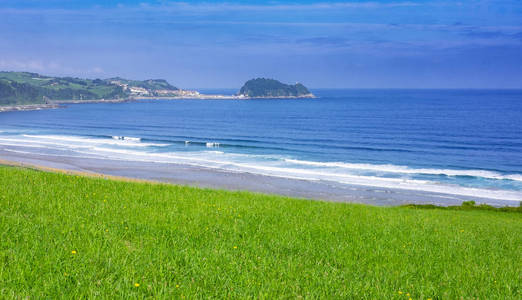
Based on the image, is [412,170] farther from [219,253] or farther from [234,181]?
[219,253]

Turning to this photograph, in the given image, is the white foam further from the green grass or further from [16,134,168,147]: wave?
the green grass

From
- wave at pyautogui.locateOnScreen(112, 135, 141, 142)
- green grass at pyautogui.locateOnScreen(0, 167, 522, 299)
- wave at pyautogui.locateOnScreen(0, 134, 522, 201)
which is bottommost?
wave at pyautogui.locateOnScreen(0, 134, 522, 201)

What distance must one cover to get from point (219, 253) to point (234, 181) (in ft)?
110

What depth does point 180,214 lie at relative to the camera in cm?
968

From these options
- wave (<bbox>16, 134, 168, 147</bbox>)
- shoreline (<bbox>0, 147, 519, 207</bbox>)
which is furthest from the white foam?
shoreline (<bbox>0, 147, 519, 207</bbox>)

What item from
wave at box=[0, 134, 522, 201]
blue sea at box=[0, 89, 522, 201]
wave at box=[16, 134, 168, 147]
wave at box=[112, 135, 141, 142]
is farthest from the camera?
wave at box=[112, 135, 141, 142]

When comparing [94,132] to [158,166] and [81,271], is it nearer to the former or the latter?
[158,166]

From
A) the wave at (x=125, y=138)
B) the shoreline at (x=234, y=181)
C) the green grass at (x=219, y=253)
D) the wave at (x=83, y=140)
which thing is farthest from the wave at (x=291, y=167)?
the green grass at (x=219, y=253)

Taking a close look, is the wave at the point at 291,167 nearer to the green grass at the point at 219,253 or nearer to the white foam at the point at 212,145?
the white foam at the point at 212,145

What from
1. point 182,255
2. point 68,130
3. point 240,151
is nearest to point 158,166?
point 240,151

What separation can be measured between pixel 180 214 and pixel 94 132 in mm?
82757

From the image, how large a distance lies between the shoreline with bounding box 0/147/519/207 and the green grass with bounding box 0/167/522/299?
21975 mm

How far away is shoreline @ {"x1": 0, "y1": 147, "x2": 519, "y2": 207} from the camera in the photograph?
114ft

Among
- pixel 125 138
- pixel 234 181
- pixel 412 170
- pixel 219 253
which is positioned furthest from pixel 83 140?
pixel 219 253
